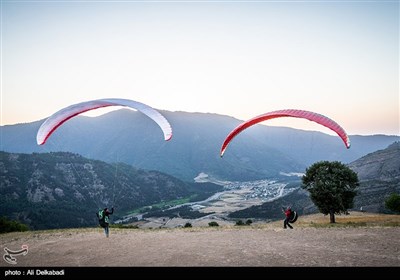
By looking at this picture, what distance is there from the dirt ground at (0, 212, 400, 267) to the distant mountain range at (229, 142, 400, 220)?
66217mm

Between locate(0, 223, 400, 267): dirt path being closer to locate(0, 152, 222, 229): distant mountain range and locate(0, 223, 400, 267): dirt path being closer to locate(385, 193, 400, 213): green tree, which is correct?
locate(385, 193, 400, 213): green tree

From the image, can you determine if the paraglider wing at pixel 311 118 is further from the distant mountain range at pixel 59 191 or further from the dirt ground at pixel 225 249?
the distant mountain range at pixel 59 191

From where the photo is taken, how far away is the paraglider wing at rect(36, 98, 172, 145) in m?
19.7

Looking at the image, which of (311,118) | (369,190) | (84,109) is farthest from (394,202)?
(369,190)

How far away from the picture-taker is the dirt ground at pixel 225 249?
44.1 ft

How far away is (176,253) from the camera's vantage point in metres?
15.5

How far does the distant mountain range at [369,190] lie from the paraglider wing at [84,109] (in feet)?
240

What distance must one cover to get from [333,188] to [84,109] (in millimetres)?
30527

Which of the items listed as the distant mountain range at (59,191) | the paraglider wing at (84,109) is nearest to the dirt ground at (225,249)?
the paraglider wing at (84,109)

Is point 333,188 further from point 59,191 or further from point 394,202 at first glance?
point 59,191
